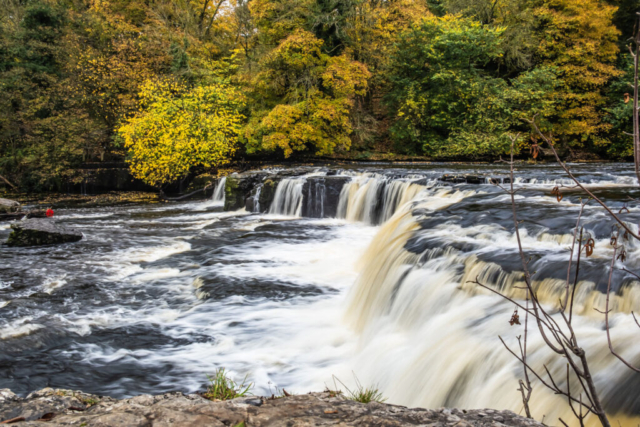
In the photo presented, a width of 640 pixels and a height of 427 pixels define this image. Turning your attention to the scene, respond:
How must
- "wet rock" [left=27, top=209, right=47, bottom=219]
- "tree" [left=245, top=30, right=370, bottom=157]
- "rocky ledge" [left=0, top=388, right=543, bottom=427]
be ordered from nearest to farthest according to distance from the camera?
"rocky ledge" [left=0, top=388, right=543, bottom=427] < "wet rock" [left=27, top=209, right=47, bottom=219] < "tree" [left=245, top=30, right=370, bottom=157]

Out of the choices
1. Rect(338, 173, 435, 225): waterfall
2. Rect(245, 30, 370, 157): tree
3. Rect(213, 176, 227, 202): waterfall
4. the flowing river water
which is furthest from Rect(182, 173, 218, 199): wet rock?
the flowing river water

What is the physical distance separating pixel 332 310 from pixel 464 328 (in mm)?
2303

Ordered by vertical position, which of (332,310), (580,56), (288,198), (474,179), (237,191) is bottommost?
(332,310)

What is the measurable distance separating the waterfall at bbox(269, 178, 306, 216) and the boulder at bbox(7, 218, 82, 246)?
6.29 metres

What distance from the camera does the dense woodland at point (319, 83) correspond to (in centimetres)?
1994

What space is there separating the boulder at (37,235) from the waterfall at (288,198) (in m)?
6.29

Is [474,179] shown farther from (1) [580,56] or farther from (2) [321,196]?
(1) [580,56]

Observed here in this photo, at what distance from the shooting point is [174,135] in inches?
697

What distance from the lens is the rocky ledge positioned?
2.05m

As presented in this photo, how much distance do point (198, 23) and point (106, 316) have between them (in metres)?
29.4

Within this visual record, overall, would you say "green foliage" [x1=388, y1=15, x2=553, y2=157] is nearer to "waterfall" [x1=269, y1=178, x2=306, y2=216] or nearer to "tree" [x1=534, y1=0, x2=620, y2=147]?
"tree" [x1=534, y1=0, x2=620, y2=147]

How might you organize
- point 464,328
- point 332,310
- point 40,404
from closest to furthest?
1. point 40,404
2. point 464,328
3. point 332,310

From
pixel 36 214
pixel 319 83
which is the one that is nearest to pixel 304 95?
pixel 319 83

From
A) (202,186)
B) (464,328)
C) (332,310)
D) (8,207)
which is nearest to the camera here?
(464,328)
